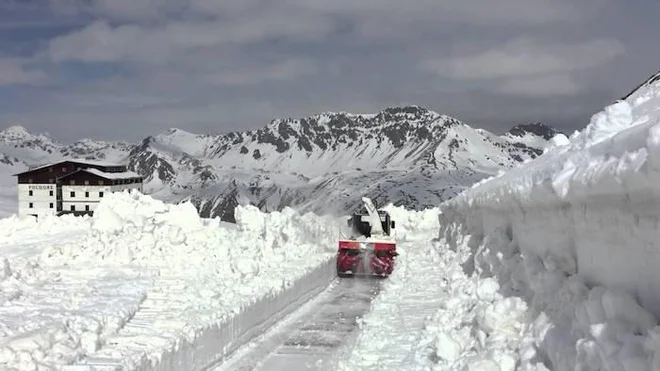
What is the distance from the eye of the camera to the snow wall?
3.91m

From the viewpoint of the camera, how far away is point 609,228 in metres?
4.74

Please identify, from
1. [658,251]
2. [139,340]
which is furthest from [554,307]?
[139,340]

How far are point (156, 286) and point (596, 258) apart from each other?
1142 centimetres

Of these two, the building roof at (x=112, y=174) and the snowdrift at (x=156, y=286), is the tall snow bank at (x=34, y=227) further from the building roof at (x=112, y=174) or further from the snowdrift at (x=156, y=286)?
the building roof at (x=112, y=174)

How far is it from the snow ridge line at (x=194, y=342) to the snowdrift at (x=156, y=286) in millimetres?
20

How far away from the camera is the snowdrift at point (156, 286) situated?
9289mm

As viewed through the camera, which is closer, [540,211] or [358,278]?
[540,211]

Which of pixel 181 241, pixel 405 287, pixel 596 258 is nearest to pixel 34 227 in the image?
pixel 181 241

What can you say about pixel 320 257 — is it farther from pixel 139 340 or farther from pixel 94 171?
pixel 94 171

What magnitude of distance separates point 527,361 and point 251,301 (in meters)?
8.42

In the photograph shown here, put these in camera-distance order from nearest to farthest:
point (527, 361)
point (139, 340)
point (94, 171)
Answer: point (527, 361), point (139, 340), point (94, 171)

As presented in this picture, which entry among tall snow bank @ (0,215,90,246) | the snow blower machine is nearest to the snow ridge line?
the snow blower machine

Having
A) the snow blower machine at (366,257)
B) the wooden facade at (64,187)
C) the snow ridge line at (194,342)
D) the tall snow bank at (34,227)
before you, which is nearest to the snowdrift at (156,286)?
the snow ridge line at (194,342)

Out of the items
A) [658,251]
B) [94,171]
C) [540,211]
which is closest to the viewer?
[658,251]
